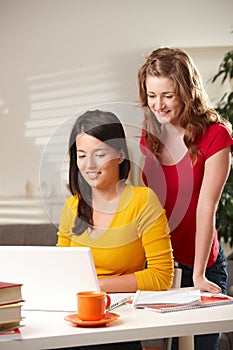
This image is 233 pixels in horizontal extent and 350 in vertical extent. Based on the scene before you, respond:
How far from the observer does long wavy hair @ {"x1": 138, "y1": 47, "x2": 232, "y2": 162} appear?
211cm

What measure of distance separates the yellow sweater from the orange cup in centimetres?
39

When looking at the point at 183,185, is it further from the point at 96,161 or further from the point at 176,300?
the point at 176,300

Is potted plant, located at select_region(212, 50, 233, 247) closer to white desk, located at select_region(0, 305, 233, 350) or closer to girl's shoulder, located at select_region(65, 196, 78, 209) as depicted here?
girl's shoulder, located at select_region(65, 196, 78, 209)

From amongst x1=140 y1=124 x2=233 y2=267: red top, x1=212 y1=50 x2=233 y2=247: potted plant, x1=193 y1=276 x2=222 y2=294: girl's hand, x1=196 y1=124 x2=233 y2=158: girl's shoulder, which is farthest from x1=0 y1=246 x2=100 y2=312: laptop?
x1=212 y1=50 x2=233 y2=247: potted plant

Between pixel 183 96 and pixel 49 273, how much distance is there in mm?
706

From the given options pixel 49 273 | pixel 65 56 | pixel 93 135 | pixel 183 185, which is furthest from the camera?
pixel 65 56

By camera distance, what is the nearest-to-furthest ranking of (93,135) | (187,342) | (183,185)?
(187,342)
(93,135)
(183,185)

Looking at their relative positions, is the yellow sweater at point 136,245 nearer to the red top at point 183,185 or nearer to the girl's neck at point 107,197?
the girl's neck at point 107,197

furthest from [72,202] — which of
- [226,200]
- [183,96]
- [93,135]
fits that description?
[226,200]

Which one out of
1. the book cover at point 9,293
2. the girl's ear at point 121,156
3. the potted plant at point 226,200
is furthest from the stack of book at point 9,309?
the potted plant at point 226,200

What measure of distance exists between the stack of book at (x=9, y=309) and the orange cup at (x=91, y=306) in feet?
0.46

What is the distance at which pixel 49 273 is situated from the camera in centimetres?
172

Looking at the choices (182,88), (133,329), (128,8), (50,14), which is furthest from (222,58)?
(133,329)

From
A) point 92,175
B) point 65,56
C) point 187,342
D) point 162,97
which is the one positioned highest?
point 65,56
